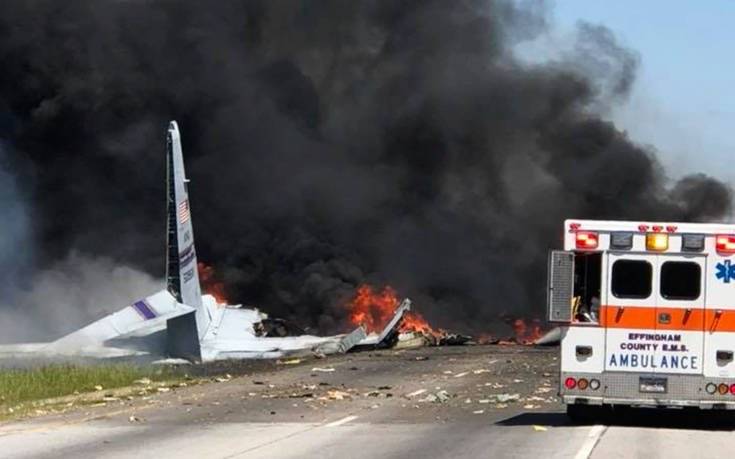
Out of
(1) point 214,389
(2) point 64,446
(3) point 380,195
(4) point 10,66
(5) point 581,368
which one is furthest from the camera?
(3) point 380,195

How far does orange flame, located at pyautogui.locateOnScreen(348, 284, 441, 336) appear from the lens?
172 feet

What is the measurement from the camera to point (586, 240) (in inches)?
786

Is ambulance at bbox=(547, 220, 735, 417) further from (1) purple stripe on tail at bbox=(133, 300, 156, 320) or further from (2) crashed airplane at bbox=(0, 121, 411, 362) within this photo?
(1) purple stripe on tail at bbox=(133, 300, 156, 320)

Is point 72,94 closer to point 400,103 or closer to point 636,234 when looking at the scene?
point 400,103

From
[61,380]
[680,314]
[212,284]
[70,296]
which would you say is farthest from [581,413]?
[212,284]

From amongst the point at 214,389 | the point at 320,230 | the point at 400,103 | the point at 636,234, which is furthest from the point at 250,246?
the point at 636,234

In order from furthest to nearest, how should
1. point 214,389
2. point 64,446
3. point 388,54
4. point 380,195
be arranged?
point 388,54 < point 380,195 < point 214,389 < point 64,446

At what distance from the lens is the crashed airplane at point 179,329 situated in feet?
116

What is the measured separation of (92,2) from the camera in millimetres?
58531

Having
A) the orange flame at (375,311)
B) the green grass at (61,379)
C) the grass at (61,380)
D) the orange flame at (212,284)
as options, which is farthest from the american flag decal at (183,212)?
the orange flame at (212,284)

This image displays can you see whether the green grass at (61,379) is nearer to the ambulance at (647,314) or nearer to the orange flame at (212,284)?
the ambulance at (647,314)

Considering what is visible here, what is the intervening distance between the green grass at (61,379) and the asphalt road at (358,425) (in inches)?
61.8

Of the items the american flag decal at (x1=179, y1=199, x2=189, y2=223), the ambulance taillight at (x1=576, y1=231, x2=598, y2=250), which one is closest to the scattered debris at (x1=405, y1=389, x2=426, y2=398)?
the ambulance taillight at (x1=576, y1=231, x2=598, y2=250)

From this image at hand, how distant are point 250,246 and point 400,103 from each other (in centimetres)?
1325
